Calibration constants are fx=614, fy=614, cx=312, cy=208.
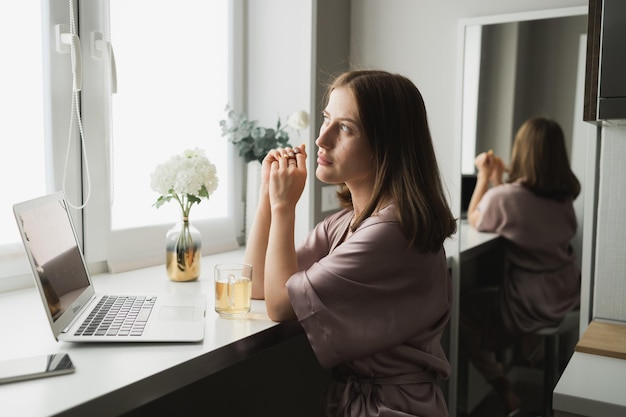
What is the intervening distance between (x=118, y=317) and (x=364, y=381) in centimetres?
52

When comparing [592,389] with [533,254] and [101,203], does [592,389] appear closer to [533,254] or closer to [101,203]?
[533,254]

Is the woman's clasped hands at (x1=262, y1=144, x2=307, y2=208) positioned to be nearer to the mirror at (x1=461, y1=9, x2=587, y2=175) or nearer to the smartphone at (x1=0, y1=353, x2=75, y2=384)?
the smartphone at (x1=0, y1=353, x2=75, y2=384)

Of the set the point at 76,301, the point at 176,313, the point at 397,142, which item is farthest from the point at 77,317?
the point at 397,142

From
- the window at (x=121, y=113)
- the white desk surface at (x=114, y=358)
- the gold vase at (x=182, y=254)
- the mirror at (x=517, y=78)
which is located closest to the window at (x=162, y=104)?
the window at (x=121, y=113)

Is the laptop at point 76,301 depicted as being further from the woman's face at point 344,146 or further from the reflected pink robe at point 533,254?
the reflected pink robe at point 533,254

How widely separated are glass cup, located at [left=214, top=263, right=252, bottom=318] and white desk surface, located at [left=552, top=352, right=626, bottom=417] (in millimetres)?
642

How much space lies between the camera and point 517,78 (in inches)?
79.4

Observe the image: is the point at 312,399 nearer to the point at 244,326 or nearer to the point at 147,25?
the point at 244,326

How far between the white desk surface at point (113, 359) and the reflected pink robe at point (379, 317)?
137mm

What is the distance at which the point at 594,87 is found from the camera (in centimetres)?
150

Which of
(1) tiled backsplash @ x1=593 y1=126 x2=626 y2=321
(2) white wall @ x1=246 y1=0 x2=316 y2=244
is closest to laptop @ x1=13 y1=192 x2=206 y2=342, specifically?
(2) white wall @ x1=246 y1=0 x2=316 y2=244

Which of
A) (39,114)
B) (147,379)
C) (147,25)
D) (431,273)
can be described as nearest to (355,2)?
(147,25)

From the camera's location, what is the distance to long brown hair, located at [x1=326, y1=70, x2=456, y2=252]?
1.27 meters

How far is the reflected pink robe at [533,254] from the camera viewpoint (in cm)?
196
